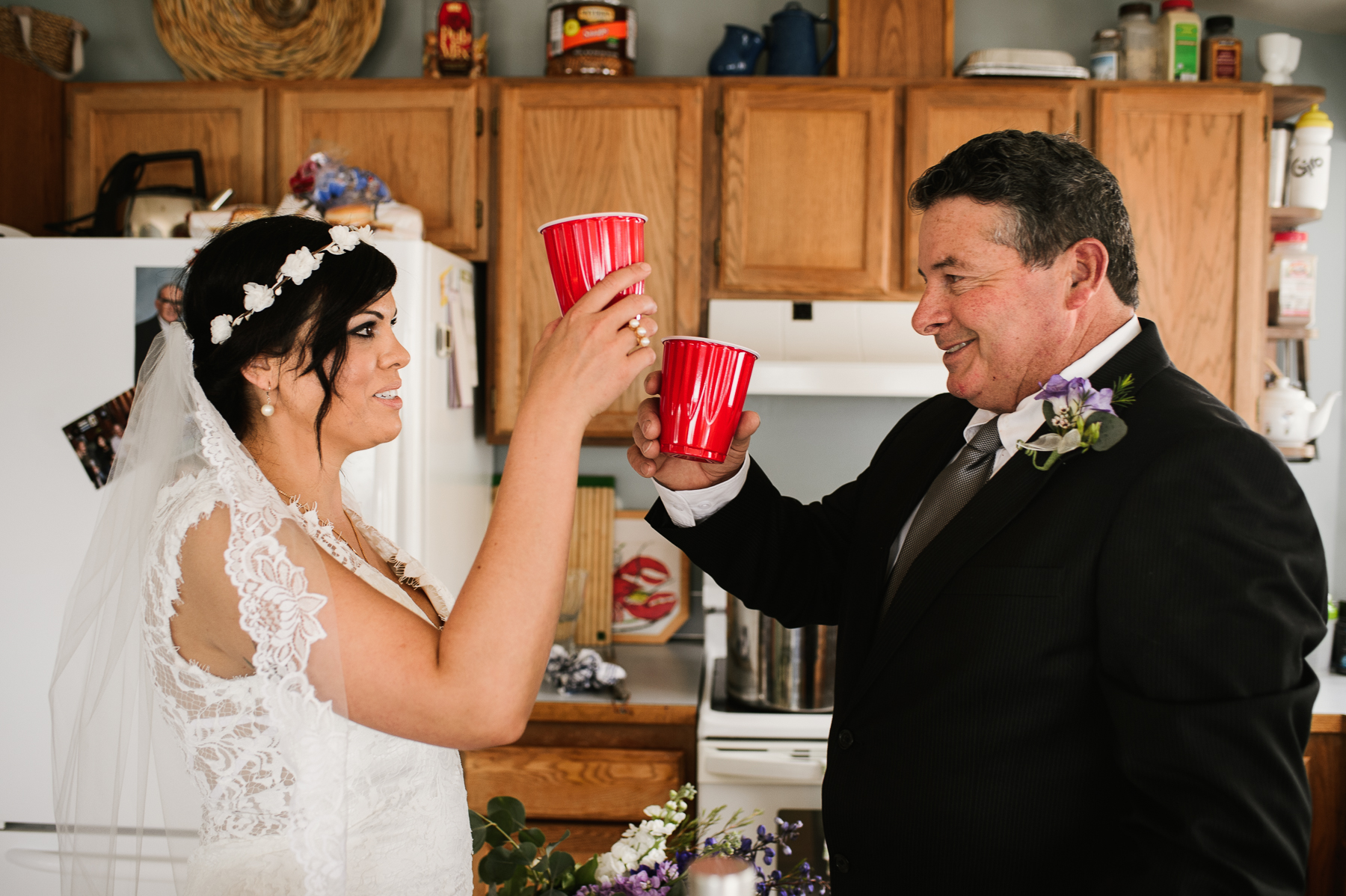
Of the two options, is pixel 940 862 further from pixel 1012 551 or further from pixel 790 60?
pixel 790 60

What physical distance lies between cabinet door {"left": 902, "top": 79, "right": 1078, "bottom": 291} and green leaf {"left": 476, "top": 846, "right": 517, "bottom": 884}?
6.15 feet

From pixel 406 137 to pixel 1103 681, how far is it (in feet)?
7.34

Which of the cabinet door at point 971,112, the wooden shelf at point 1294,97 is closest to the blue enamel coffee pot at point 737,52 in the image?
the cabinet door at point 971,112

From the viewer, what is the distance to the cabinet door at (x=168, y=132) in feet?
8.23

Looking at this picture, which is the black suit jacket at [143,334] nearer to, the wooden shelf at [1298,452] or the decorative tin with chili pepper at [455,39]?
the decorative tin with chili pepper at [455,39]

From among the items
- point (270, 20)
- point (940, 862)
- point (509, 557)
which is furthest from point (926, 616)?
point (270, 20)

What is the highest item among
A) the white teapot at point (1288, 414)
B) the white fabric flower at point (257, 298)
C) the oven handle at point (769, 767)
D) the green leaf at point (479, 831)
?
the white fabric flower at point (257, 298)

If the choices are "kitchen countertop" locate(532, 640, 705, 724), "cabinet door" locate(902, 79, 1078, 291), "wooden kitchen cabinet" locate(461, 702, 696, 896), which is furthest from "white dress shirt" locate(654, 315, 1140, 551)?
"cabinet door" locate(902, 79, 1078, 291)

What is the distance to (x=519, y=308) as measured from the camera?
2.52m

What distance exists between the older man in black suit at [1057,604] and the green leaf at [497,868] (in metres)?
0.37

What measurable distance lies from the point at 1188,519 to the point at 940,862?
1.39 ft

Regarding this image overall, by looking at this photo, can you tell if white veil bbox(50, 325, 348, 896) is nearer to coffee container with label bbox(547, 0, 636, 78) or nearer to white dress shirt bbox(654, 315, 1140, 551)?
white dress shirt bbox(654, 315, 1140, 551)

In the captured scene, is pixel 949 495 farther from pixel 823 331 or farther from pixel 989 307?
pixel 823 331

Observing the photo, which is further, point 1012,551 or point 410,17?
point 410,17
